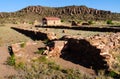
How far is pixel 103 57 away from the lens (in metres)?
12.8

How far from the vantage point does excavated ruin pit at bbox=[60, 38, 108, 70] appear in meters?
13.0

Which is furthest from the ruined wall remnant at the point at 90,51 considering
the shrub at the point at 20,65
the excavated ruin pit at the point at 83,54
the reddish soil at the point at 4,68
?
the reddish soil at the point at 4,68

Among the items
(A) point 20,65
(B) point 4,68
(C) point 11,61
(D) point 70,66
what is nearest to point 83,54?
(D) point 70,66

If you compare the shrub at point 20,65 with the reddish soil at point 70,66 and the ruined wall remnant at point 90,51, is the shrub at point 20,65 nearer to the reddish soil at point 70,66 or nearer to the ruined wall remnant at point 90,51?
the reddish soil at point 70,66

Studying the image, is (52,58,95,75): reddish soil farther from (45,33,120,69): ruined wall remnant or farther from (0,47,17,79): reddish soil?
(0,47,17,79): reddish soil

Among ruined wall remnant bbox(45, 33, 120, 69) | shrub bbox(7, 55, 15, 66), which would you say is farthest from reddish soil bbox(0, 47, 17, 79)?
ruined wall remnant bbox(45, 33, 120, 69)

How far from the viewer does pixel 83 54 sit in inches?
561

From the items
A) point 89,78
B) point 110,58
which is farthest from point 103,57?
point 89,78

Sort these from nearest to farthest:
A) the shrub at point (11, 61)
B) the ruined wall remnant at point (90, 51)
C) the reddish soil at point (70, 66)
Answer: the reddish soil at point (70, 66)
the ruined wall remnant at point (90, 51)
the shrub at point (11, 61)

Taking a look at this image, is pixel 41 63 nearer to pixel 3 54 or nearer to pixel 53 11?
pixel 3 54

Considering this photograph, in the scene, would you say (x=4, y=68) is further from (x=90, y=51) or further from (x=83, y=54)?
(x=90, y=51)

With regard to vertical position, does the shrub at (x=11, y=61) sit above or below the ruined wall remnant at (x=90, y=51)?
below

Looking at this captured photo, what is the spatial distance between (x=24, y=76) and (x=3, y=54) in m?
3.53

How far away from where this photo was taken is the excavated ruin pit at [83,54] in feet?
42.7
